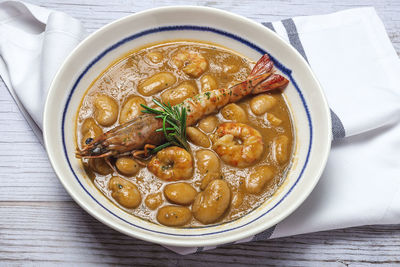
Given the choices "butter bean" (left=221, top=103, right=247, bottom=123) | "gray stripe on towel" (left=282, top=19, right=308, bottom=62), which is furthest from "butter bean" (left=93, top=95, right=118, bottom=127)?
"gray stripe on towel" (left=282, top=19, right=308, bottom=62)

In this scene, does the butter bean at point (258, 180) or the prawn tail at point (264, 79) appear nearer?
the butter bean at point (258, 180)

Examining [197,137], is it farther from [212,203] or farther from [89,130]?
[89,130]

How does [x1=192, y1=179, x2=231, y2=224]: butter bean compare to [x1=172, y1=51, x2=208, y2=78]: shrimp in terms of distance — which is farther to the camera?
[x1=172, y1=51, x2=208, y2=78]: shrimp

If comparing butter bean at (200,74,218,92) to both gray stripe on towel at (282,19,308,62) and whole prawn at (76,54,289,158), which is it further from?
gray stripe on towel at (282,19,308,62)

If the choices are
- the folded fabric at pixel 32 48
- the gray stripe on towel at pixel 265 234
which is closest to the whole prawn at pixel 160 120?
the folded fabric at pixel 32 48

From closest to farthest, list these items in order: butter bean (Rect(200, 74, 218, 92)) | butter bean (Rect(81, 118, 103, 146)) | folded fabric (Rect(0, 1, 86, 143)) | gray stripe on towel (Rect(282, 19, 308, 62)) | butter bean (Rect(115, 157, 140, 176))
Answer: butter bean (Rect(115, 157, 140, 176))
butter bean (Rect(81, 118, 103, 146))
butter bean (Rect(200, 74, 218, 92))
folded fabric (Rect(0, 1, 86, 143))
gray stripe on towel (Rect(282, 19, 308, 62))

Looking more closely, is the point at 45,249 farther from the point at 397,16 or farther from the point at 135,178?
the point at 397,16

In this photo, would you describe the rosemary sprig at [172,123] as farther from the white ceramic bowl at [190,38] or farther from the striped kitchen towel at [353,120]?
the striped kitchen towel at [353,120]

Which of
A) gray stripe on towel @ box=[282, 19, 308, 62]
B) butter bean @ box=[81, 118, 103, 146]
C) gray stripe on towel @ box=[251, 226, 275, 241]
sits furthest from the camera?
gray stripe on towel @ box=[282, 19, 308, 62]
